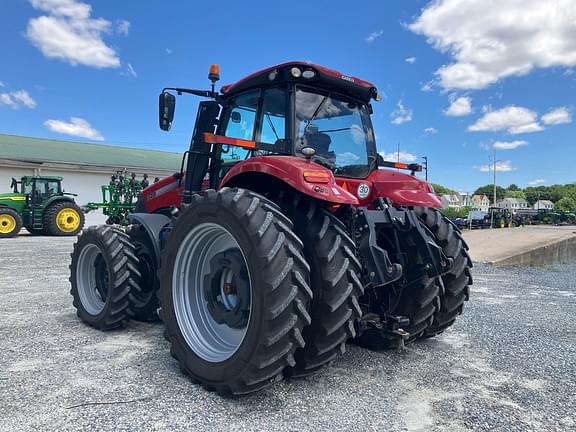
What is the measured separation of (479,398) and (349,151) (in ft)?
7.20

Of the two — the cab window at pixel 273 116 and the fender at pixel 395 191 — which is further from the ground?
the cab window at pixel 273 116

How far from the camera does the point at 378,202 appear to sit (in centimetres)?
351

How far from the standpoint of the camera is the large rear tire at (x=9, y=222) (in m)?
15.2

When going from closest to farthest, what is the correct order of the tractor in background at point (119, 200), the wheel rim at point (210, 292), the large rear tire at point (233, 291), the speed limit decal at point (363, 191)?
the large rear tire at point (233, 291), the wheel rim at point (210, 292), the speed limit decal at point (363, 191), the tractor in background at point (119, 200)

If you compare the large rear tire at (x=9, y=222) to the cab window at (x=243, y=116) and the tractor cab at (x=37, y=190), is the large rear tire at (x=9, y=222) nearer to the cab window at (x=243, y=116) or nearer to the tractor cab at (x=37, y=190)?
the tractor cab at (x=37, y=190)

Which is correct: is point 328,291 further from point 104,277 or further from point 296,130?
point 104,277

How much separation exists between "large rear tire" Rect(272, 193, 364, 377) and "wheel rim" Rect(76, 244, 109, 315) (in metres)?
2.50

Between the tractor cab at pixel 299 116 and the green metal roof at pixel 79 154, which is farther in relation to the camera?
the green metal roof at pixel 79 154

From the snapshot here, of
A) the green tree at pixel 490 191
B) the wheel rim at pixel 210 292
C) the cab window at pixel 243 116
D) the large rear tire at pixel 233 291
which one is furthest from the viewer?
the green tree at pixel 490 191

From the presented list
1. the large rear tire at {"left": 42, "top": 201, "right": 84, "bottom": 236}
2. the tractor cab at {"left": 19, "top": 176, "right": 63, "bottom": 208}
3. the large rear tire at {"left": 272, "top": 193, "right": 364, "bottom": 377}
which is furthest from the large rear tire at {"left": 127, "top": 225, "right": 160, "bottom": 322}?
the tractor cab at {"left": 19, "top": 176, "right": 63, "bottom": 208}

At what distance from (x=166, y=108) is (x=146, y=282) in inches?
68.9

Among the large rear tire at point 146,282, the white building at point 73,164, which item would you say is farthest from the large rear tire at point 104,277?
the white building at point 73,164

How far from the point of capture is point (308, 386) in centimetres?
292

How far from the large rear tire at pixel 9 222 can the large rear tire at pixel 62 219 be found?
38.4 inches
